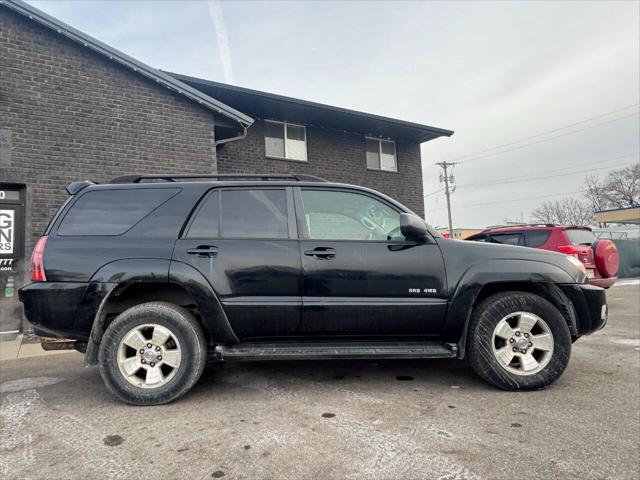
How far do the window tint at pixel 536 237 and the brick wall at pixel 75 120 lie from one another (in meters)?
6.69

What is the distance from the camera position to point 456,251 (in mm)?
3264

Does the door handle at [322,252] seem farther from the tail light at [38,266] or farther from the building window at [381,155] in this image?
the building window at [381,155]

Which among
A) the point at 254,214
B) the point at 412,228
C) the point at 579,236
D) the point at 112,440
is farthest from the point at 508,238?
the point at 112,440

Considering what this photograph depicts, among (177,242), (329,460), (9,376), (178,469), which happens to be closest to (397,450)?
(329,460)

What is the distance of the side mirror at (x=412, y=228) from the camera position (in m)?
3.16

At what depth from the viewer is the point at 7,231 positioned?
246 inches

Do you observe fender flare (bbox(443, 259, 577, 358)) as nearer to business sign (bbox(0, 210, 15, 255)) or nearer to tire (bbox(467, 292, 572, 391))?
tire (bbox(467, 292, 572, 391))

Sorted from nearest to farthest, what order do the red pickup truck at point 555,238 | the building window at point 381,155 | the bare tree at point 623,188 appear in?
the red pickup truck at point 555,238, the building window at point 381,155, the bare tree at point 623,188

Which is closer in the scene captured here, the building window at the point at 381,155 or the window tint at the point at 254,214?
the window tint at the point at 254,214

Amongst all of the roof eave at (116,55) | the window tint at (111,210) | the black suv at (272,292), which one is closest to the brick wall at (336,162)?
the roof eave at (116,55)

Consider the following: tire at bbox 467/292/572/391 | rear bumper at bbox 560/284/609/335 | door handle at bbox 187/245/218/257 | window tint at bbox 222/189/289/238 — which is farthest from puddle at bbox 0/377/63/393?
rear bumper at bbox 560/284/609/335

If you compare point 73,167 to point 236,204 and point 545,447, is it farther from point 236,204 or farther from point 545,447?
point 545,447

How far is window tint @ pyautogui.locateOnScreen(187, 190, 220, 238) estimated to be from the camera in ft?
10.6

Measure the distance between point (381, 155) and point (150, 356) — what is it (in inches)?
423
